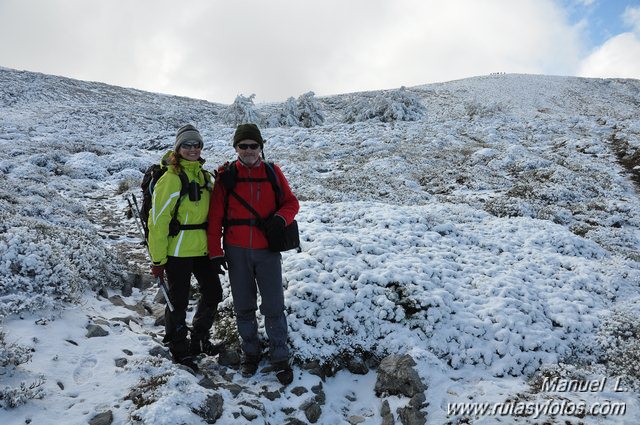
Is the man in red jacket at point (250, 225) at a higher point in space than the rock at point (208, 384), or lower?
higher

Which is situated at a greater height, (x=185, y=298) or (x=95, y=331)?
(x=185, y=298)

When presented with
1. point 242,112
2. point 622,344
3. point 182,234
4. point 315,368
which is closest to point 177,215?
point 182,234

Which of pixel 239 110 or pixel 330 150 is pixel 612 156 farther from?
pixel 239 110

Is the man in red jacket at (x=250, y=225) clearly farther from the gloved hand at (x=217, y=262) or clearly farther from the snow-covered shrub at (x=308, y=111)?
the snow-covered shrub at (x=308, y=111)

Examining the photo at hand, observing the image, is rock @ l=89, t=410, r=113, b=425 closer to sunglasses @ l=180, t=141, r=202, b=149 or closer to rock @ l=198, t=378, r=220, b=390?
rock @ l=198, t=378, r=220, b=390

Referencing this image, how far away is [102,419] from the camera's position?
13.3ft

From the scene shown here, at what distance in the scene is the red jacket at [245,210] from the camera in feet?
16.9

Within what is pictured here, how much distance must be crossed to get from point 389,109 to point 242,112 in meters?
14.3

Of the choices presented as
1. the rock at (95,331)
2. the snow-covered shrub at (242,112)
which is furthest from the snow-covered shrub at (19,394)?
the snow-covered shrub at (242,112)

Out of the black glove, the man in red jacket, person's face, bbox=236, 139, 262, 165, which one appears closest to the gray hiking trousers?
the man in red jacket

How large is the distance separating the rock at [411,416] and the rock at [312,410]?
1.13 metres

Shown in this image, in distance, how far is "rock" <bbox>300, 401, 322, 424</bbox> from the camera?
5.02m

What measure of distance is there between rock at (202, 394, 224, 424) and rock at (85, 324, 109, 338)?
2.34 metres

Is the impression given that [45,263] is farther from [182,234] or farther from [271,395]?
[271,395]
